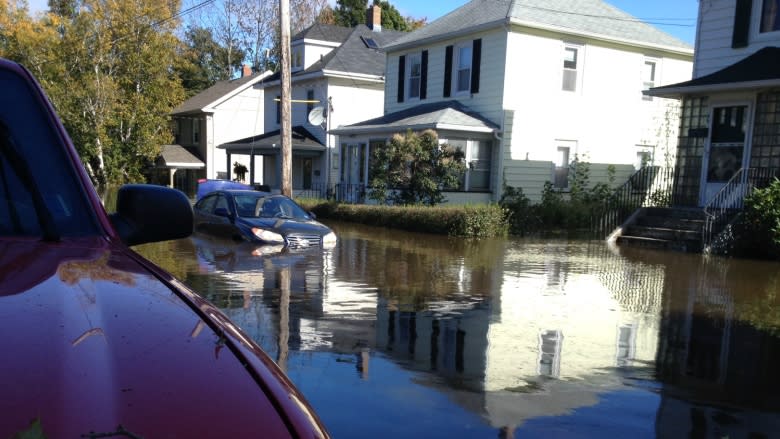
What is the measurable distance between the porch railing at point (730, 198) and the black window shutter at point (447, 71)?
11330 millimetres

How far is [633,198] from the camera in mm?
19375

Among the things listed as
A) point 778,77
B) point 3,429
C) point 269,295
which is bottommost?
point 269,295

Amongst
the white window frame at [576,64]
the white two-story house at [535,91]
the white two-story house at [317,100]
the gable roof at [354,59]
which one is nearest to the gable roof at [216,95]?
the white two-story house at [317,100]

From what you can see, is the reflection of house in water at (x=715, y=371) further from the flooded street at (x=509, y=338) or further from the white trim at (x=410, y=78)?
the white trim at (x=410, y=78)

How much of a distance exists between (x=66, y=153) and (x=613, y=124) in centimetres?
2490

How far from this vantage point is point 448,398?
5.36 metres

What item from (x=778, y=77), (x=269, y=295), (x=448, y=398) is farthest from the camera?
(x=778, y=77)

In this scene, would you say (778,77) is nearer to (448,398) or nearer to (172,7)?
(448,398)

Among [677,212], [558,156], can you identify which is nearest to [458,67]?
[558,156]

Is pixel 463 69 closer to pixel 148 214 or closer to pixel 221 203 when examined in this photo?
pixel 221 203

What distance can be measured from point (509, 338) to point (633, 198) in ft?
44.1

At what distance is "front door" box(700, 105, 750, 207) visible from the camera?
16922 mm

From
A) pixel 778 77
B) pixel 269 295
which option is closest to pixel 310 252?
pixel 269 295

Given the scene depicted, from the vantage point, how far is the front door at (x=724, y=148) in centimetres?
1692
